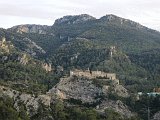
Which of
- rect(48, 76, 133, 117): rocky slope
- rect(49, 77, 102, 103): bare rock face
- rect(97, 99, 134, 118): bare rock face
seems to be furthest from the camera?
rect(49, 77, 102, 103): bare rock face

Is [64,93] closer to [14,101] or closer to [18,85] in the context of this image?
[18,85]

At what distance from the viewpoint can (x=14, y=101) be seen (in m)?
170

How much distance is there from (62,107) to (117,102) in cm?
2621

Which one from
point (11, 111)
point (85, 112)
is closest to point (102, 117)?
point (85, 112)

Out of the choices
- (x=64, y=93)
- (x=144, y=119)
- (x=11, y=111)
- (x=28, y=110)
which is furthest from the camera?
(x=64, y=93)

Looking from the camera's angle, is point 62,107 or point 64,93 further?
point 64,93

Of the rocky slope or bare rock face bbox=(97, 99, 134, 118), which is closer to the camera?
bare rock face bbox=(97, 99, 134, 118)

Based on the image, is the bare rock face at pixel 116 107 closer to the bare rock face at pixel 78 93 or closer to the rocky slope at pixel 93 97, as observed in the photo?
the rocky slope at pixel 93 97

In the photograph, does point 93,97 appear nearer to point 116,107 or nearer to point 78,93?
point 78,93

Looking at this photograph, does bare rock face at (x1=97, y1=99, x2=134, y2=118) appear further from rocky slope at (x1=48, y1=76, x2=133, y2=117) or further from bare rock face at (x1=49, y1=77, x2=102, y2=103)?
bare rock face at (x1=49, y1=77, x2=102, y2=103)

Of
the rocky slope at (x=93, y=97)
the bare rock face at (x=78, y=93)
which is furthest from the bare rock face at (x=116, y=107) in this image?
the bare rock face at (x=78, y=93)

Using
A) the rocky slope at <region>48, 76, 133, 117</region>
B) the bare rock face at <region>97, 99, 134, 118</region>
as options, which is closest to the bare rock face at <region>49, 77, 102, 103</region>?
the rocky slope at <region>48, 76, 133, 117</region>

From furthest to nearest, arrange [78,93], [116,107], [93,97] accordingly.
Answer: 1. [78,93]
2. [93,97]
3. [116,107]

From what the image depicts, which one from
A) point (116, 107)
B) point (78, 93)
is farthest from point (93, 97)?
point (116, 107)
